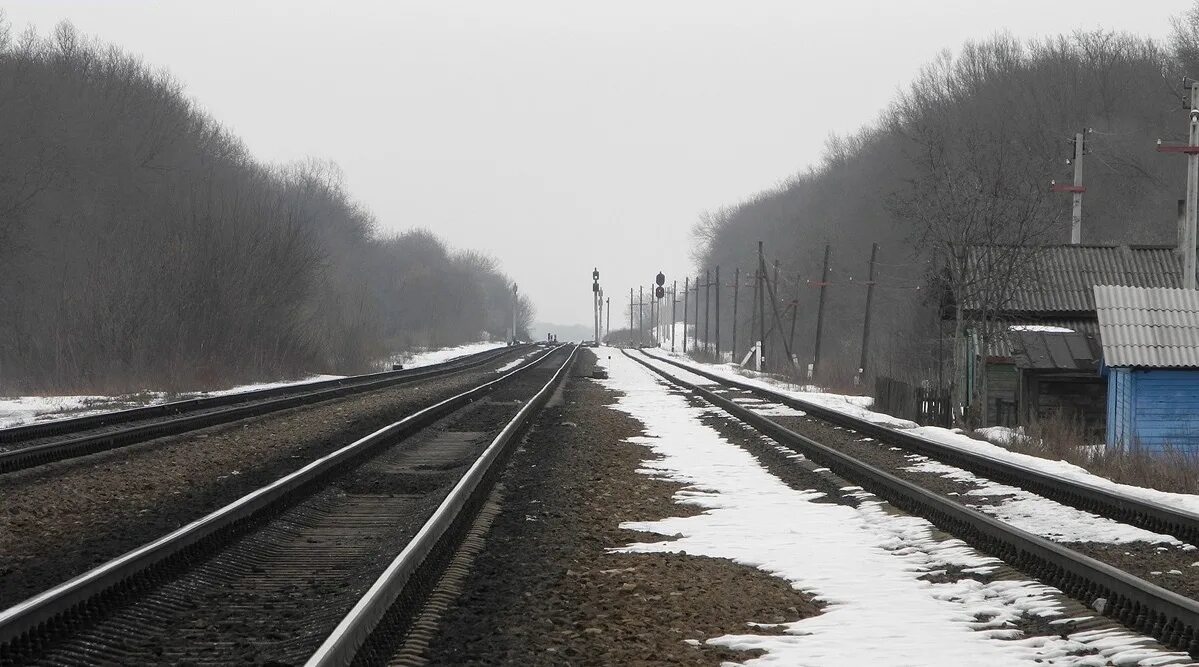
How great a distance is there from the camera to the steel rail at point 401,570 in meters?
4.88

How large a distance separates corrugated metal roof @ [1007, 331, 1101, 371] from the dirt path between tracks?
A: 19.1 m

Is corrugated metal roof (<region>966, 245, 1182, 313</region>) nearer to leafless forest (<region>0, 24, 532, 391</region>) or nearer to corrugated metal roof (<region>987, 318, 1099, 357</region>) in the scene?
corrugated metal roof (<region>987, 318, 1099, 357</region>)

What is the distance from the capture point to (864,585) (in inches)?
277

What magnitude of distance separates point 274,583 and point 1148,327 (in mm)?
20841

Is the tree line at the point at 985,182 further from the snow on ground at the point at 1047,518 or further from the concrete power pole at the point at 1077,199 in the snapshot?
the snow on ground at the point at 1047,518

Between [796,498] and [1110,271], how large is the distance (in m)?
25.9

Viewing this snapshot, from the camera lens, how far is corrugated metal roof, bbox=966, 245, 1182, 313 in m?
31.5

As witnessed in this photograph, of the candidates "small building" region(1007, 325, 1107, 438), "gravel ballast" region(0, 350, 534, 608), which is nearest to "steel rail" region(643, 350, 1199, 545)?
"gravel ballast" region(0, 350, 534, 608)

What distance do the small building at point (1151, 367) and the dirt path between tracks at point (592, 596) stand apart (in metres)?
15.3

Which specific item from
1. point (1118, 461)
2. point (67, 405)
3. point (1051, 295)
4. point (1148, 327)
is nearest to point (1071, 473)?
point (1118, 461)

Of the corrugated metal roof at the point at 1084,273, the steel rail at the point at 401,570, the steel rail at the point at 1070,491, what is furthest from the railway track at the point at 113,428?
the corrugated metal roof at the point at 1084,273

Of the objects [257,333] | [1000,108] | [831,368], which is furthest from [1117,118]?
[257,333]

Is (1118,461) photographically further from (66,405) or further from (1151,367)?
(66,405)

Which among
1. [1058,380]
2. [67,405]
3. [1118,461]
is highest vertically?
[1058,380]
